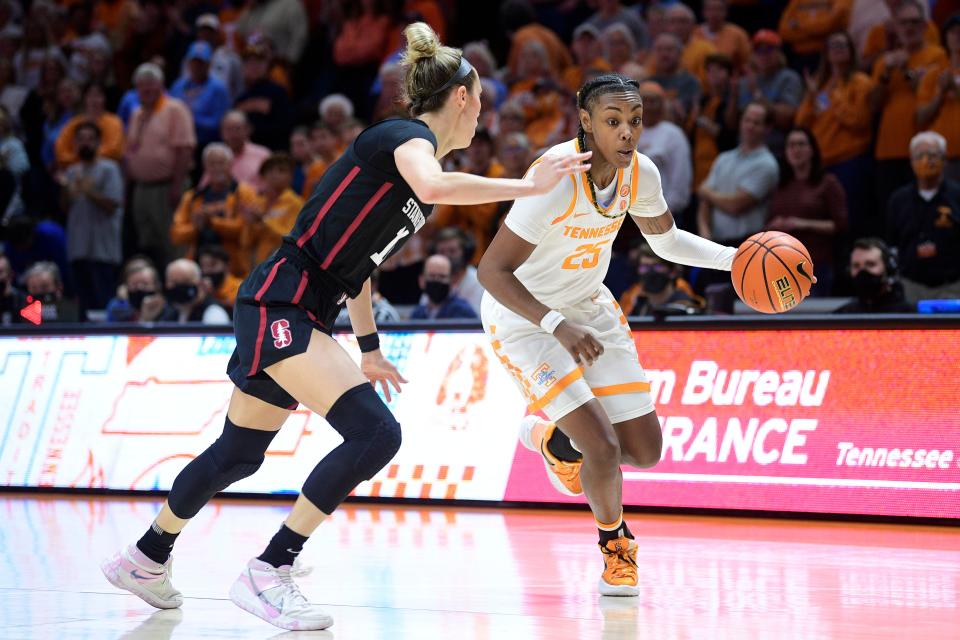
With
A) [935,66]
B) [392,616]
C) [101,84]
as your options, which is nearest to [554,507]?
[392,616]

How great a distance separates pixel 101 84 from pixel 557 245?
11050mm

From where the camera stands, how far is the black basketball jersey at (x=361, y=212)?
474cm

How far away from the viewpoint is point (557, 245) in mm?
5699

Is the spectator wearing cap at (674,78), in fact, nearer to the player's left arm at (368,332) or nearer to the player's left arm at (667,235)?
the player's left arm at (667,235)

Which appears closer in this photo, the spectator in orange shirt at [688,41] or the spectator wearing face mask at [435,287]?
the spectator wearing face mask at [435,287]

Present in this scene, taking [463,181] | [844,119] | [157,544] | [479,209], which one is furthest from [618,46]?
[157,544]

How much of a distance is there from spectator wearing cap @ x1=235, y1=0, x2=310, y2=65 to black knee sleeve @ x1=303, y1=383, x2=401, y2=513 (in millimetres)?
10995

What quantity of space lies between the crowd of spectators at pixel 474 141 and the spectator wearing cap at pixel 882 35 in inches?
0.9

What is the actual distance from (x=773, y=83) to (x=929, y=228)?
2410 millimetres

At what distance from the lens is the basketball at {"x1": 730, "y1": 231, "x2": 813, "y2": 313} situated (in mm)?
5551

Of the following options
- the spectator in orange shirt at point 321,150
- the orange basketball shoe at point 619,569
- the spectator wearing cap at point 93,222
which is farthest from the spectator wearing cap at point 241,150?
the orange basketball shoe at point 619,569

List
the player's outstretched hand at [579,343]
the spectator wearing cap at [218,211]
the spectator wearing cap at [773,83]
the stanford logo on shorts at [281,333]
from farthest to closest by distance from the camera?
the spectator wearing cap at [218,211] → the spectator wearing cap at [773,83] → the player's outstretched hand at [579,343] → the stanford logo on shorts at [281,333]

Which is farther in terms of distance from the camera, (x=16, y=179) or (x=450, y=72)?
(x=16, y=179)

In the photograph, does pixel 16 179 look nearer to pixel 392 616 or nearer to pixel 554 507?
pixel 554 507
